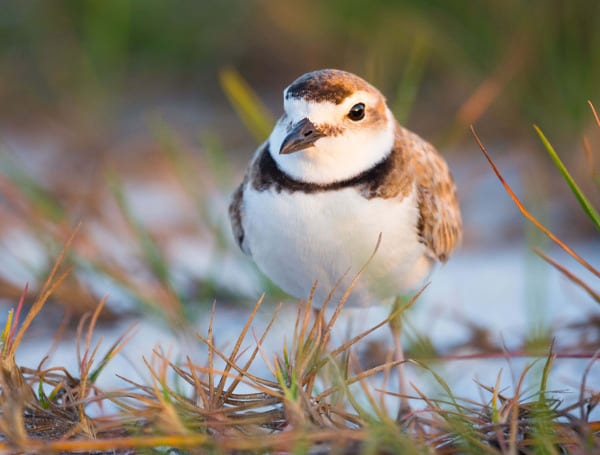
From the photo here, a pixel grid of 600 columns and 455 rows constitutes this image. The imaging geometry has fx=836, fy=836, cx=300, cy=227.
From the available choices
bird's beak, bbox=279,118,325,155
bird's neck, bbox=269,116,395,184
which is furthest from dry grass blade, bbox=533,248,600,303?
bird's beak, bbox=279,118,325,155

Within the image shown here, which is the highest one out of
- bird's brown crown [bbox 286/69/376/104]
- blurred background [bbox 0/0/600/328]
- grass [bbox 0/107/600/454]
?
blurred background [bbox 0/0/600/328]

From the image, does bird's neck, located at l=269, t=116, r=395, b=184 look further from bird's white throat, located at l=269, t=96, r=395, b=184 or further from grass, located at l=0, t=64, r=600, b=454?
grass, located at l=0, t=64, r=600, b=454

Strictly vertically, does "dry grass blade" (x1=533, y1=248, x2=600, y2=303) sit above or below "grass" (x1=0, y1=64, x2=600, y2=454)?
above

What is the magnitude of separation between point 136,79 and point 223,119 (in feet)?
2.62

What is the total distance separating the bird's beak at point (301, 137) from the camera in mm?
2404

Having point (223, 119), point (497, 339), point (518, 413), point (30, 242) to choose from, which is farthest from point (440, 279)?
point (223, 119)

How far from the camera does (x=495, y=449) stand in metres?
2.03

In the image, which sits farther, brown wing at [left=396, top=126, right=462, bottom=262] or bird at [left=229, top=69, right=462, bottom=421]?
brown wing at [left=396, top=126, right=462, bottom=262]

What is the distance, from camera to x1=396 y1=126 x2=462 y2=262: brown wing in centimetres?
276

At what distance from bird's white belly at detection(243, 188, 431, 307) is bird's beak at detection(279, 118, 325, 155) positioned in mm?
156

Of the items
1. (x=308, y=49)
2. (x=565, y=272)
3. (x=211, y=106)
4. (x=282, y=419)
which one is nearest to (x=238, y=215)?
(x=282, y=419)

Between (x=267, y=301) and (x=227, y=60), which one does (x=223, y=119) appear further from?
(x=267, y=301)

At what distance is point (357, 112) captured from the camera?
2.62 metres

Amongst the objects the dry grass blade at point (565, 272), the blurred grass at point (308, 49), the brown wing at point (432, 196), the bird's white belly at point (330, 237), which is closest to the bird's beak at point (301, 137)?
the bird's white belly at point (330, 237)
